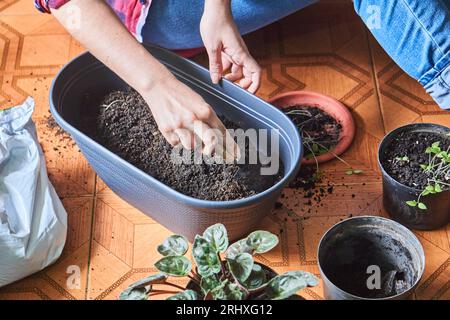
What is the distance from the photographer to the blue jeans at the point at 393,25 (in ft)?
4.56

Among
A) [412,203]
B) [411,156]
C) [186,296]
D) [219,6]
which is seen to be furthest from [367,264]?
[219,6]

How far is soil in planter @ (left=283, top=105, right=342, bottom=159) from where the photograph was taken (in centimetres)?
162

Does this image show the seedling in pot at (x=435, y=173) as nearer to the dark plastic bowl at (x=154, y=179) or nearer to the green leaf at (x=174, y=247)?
the dark plastic bowl at (x=154, y=179)

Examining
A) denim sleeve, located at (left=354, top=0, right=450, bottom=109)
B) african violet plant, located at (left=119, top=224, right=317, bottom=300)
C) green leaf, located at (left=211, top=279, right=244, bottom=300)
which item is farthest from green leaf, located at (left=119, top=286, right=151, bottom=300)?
denim sleeve, located at (left=354, top=0, right=450, bottom=109)

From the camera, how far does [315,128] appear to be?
5.42 ft

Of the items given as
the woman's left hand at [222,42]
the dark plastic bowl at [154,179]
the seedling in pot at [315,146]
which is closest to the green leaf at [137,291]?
the dark plastic bowl at [154,179]

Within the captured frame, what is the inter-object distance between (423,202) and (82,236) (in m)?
0.73

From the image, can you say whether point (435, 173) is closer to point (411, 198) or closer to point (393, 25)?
point (411, 198)

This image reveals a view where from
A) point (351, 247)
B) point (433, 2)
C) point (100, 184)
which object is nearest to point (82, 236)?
point (100, 184)

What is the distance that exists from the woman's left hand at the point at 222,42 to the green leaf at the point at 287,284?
542mm

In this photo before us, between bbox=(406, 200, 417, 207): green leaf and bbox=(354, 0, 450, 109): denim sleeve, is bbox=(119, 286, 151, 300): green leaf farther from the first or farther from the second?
bbox=(354, 0, 450, 109): denim sleeve

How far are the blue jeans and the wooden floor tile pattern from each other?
0.68ft

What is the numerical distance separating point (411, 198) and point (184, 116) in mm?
495
